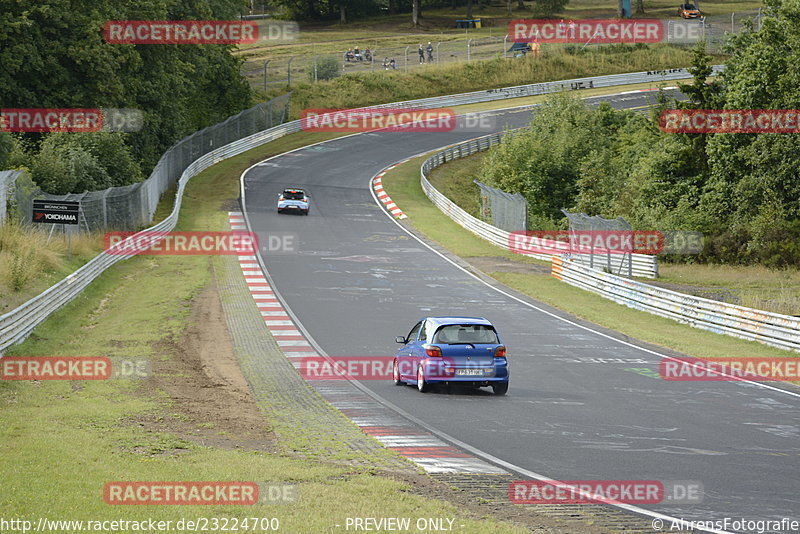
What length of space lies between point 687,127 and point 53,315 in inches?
1362

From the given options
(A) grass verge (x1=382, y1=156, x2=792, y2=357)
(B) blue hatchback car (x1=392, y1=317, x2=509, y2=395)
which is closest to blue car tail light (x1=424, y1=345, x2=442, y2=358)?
(B) blue hatchback car (x1=392, y1=317, x2=509, y2=395)

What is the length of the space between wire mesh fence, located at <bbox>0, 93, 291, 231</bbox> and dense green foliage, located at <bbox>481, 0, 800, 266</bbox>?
1972 cm

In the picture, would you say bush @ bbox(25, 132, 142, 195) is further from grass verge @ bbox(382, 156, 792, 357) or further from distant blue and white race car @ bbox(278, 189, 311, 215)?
grass verge @ bbox(382, 156, 792, 357)

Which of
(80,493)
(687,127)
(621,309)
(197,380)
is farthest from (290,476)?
(687,127)

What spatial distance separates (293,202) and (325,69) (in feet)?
137

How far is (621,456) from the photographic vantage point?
1327cm

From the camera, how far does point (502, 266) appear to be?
4069 centimetres

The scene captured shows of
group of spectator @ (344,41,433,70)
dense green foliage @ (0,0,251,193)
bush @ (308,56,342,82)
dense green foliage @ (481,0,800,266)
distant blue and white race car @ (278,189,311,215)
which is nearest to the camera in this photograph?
dense green foliage @ (0,0,251,193)

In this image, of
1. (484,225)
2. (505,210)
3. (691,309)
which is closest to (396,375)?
(691,309)

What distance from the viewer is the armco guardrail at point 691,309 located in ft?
82.7

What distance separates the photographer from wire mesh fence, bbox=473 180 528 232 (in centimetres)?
4631

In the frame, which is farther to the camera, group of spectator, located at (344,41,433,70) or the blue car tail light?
group of spectator, located at (344,41,433,70)

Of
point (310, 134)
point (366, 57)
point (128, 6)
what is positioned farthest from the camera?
point (366, 57)

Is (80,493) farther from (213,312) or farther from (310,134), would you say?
(310,134)
